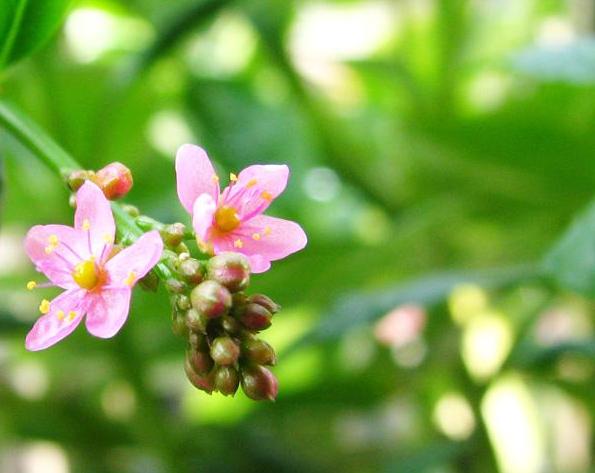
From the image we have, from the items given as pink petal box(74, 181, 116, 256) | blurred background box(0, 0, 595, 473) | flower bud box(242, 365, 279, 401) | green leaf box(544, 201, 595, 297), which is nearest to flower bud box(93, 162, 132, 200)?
pink petal box(74, 181, 116, 256)

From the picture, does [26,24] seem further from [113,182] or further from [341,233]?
[341,233]

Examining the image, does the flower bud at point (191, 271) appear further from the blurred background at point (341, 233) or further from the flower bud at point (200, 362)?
the blurred background at point (341, 233)

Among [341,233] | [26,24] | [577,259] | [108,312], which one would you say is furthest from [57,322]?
[341,233]

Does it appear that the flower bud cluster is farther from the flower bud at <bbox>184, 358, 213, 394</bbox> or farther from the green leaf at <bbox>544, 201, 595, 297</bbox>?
the green leaf at <bbox>544, 201, 595, 297</bbox>

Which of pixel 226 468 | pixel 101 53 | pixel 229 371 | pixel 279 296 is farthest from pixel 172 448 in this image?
pixel 229 371

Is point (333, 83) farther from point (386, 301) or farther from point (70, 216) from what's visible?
point (386, 301)

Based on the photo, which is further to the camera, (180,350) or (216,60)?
(216,60)

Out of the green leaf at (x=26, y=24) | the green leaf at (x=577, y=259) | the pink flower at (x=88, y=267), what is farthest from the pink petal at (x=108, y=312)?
the green leaf at (x=577, y=259)
